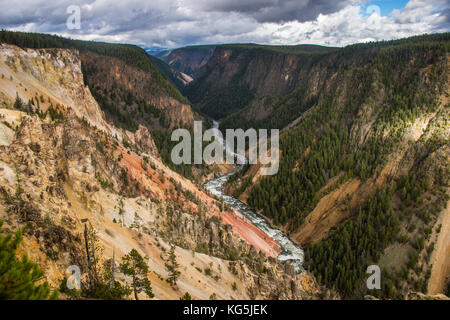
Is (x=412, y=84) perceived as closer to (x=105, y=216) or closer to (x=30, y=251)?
(x=105, y=216)

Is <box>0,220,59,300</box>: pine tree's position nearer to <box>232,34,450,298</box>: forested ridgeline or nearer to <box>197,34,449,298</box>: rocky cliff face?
<box>232,34,450,298</box>: forested ridgeline

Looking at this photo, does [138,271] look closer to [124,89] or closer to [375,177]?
[375,177]

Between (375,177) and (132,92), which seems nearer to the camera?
(375,177)

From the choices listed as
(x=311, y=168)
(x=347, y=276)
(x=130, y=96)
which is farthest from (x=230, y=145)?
(x=347, y=276)

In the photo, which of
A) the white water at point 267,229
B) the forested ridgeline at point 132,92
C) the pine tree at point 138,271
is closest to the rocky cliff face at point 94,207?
the pine tree at point 138,271

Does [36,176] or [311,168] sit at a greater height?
[36,176]

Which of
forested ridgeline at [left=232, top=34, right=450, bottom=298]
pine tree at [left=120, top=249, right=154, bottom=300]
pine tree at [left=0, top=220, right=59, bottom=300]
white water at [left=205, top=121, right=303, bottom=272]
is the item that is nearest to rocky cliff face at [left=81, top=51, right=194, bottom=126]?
white water at [left=205, top=121, right=303, bottom=272]

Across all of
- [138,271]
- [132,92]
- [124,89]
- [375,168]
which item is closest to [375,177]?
[375,168]
